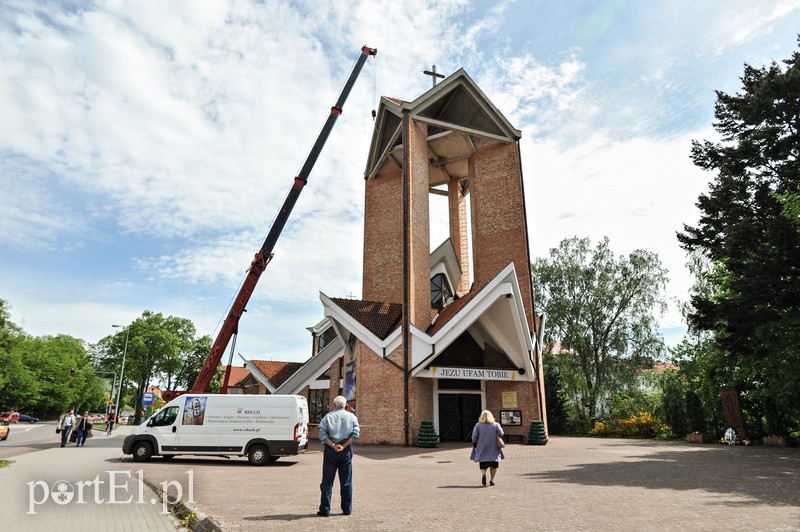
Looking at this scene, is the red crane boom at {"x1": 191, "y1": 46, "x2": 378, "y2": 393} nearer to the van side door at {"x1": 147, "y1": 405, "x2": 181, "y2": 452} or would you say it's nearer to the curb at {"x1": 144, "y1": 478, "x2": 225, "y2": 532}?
the van side door at {"x1": 147, "y1": 405, "x2": 181, "y2": 452}

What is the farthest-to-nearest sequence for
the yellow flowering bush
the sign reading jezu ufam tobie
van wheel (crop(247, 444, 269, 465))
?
1. the yellow flowering bush
2. the sign reading jezu ufam tobie
3. van wheel (crop(247, 444, 269, 465))

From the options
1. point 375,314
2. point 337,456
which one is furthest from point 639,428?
point 337,456

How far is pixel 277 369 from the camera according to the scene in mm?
31875

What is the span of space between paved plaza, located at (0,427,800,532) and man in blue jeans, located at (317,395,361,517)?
8.9 inches

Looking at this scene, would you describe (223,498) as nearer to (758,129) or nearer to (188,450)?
(188,450)

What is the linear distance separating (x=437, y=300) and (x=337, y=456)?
23018 mm

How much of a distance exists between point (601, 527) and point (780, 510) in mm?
2944

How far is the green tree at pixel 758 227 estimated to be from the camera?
14.5 meters

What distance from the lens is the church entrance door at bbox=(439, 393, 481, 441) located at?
21.8 m

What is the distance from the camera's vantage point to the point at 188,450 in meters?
13.8

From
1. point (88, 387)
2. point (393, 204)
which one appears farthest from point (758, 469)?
point (88, 387)

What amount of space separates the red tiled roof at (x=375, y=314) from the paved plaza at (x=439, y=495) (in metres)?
7.50

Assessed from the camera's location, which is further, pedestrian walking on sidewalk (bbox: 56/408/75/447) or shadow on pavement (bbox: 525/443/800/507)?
pedestrian walking on sidewalk (bbox: 56/408/75/447)

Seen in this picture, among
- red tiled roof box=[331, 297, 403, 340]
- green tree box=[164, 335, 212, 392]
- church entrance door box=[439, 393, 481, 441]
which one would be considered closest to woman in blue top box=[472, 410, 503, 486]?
red tiled roof box=[331, 297, 403, 340]
